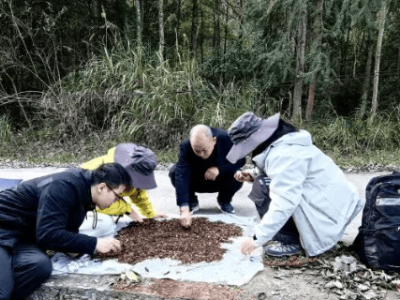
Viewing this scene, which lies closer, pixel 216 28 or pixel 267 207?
pixel 267 207

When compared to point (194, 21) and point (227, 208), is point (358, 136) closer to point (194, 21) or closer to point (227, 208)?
point (227, 208)

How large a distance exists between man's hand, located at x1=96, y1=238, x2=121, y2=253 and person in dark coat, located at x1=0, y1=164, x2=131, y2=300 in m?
0.05

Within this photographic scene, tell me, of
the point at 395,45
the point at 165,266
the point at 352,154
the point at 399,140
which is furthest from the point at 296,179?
the point at 395,45

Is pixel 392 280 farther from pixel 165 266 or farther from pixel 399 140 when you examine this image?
pixel 399 140

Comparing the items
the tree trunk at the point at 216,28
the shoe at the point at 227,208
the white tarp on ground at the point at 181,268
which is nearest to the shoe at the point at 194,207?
the shoe at the point at 227,208

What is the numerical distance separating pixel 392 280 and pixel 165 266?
135cm

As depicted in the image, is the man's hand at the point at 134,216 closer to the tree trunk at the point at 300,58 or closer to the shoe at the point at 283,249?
the shoe at the point at 283,249

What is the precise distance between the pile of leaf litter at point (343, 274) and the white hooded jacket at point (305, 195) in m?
0.09

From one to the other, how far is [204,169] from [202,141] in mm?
458

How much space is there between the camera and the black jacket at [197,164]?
3.42 metres

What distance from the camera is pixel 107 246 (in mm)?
2475

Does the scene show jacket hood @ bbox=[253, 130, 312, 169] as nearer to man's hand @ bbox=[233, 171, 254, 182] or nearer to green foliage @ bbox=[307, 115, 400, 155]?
man's hand @ bbox=[233, 171, 254, 182]

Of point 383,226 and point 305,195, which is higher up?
point 305,195

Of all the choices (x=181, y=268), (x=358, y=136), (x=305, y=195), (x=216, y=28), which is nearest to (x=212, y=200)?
(x=181, y=268)
